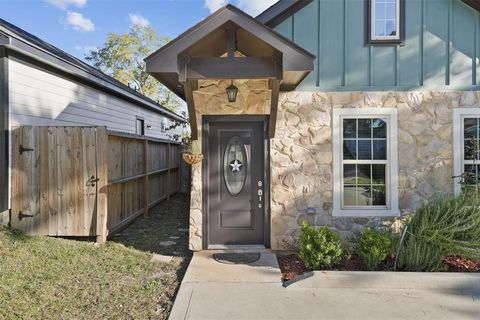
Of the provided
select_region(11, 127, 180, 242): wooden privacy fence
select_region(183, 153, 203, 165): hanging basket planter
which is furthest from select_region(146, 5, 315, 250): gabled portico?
select_region(11, 127, 180, 242): wooden privacy fence

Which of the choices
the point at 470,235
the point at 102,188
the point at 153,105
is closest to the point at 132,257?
the point at 102,188

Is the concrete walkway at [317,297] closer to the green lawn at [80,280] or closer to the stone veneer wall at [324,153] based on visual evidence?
the green lawn at [80,280]

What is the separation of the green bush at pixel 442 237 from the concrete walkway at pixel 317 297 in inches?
13.4

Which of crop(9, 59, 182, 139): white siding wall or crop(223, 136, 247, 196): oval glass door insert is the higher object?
crop(9, 59, 182, 139): white siding wall

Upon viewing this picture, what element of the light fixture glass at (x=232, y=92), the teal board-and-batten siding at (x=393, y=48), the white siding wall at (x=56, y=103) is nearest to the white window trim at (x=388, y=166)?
the teal board-and-batten siding at (x=393, y=48)

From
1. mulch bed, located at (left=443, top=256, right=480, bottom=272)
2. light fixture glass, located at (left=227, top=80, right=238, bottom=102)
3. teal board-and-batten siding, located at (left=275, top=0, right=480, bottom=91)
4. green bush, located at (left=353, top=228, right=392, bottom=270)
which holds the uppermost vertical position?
teal board-and-batten siding, located at (left=275, top=0, right=480, bottom=91)

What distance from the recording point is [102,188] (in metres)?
6.24

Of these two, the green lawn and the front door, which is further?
the front door

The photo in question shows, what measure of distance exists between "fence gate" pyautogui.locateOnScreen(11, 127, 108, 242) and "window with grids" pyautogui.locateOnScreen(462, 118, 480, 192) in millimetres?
6370

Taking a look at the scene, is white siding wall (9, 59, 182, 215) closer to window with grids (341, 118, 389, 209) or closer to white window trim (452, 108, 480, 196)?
window with grids (341, 118, 389, 209)

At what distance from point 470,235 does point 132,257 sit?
16.9 ft

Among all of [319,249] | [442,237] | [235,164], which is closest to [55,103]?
[235,164]

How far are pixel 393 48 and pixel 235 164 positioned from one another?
11.0 ft

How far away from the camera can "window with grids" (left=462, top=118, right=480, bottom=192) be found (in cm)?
578
